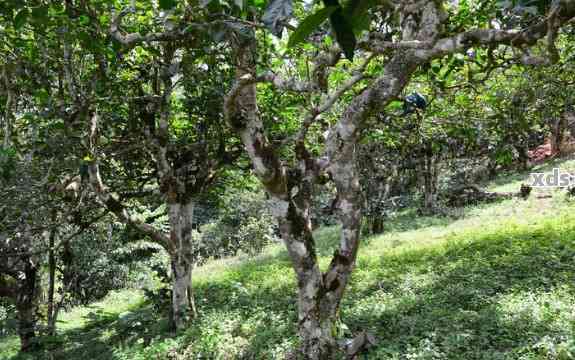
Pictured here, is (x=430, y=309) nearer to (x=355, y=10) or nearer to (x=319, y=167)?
(x=319, y=167)

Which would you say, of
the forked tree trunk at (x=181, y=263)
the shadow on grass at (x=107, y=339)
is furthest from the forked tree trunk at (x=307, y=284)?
the shadow on grass at (x=107, y=339)

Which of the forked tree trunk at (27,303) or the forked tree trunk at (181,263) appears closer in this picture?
the forked tree trunk at (181,263)

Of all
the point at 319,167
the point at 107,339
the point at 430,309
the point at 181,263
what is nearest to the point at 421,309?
the point at 430,309

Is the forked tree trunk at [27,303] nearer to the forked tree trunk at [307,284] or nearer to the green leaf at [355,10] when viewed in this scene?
the forked tree trunk at [307,284]

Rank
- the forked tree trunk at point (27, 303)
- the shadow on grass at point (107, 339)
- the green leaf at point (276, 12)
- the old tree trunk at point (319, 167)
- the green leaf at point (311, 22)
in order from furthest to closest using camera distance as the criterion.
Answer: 1. the forked tree trunk at point (27, 303)
2. the shadow on grass at point (107, 339)
3. the old tree trunk at point (319, 167)
4. the green leaf at point (276, 12)
5. the green leaf at point (311, 22)

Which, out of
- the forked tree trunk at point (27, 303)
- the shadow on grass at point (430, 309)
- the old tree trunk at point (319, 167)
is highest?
the old tree trunk at point (319, 167)

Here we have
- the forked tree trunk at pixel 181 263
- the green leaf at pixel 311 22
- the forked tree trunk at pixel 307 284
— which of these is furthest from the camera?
the forked tree trunk at pixel 181 263

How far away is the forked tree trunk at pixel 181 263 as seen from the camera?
6.82 meters

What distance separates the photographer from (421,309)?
603 cm

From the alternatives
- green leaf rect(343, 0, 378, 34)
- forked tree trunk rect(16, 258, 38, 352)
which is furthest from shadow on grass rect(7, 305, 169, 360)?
green leaf rect(343, 0, 378, 34)

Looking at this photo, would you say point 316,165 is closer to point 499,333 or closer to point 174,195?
point 499,333

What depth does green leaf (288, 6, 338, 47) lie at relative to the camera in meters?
0.57

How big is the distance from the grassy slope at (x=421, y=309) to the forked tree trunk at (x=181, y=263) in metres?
0.29

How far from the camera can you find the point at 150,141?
6.40 meters
